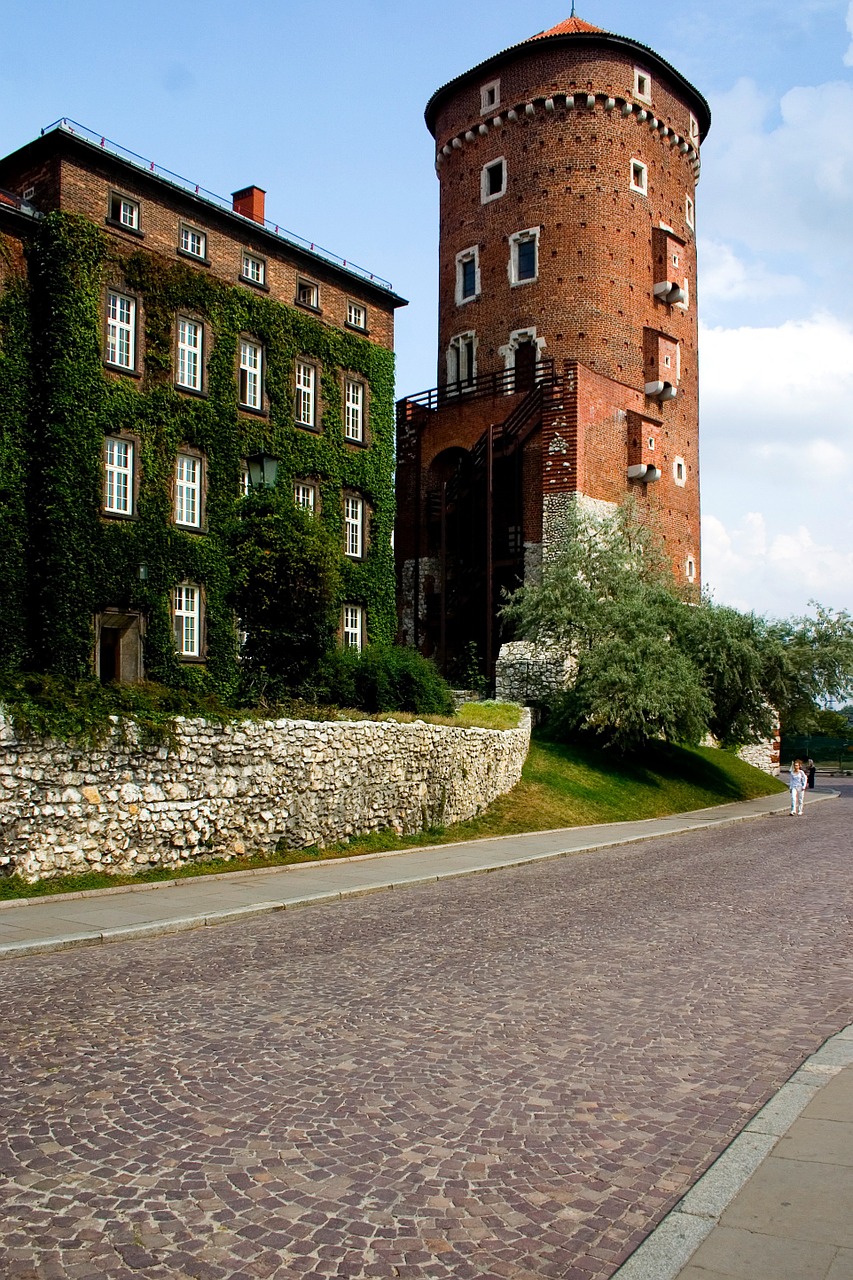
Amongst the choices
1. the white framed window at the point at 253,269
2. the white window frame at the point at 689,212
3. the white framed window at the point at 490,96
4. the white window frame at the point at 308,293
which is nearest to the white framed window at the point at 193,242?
the white framed window at the point at 253,269

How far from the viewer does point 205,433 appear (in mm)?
32344

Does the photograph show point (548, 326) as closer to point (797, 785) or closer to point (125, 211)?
point (125, 211)

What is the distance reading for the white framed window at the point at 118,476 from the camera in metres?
Answer: 29.6

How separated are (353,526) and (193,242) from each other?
1083cm

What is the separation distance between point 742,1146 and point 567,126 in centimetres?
4999

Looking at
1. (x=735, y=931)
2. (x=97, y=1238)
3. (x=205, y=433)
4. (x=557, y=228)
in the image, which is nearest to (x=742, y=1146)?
(x=97, y=1238)

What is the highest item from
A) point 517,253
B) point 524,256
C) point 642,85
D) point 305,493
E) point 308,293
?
point 642,85

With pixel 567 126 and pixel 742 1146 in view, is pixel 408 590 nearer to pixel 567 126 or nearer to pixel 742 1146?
pixel 567 126

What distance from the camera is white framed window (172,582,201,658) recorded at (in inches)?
1229

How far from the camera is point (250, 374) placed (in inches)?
1359

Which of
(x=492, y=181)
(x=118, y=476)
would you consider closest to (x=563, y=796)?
(x=118, y=476)

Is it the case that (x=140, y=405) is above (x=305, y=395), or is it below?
below

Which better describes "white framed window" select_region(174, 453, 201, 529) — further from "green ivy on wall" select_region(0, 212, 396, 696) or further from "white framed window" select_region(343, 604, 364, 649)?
"white framed window" select_region(343, 604, 364, 649)

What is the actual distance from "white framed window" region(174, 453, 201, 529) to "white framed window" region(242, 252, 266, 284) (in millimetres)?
7067
